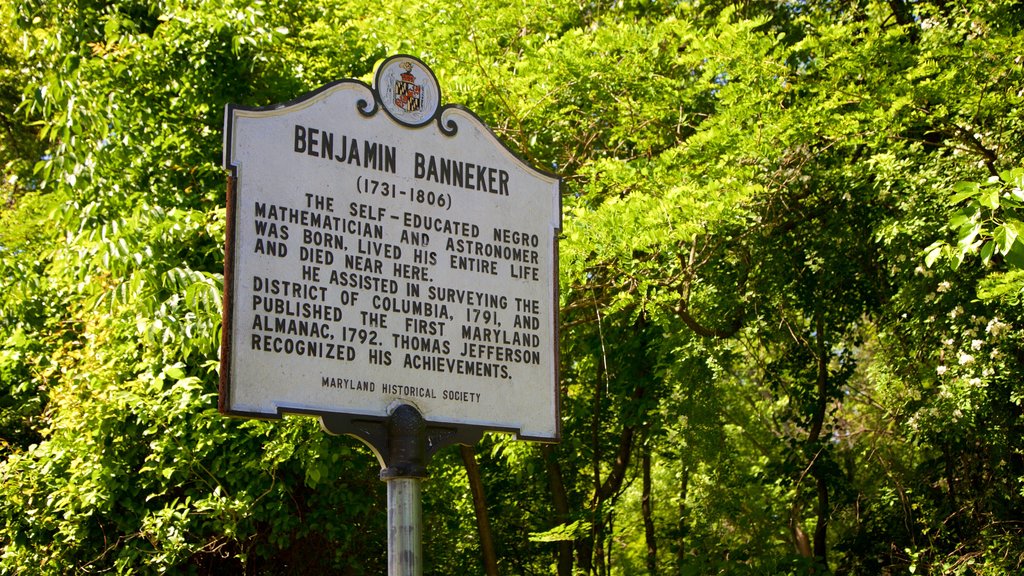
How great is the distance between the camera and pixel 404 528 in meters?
6.07

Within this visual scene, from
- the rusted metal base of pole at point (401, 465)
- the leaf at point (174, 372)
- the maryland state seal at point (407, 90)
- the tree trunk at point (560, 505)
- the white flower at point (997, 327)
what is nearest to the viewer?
the rusted metal base of pole at point (401, 465)

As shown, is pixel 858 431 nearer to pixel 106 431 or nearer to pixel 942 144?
pixel 942 144

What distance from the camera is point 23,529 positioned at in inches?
440

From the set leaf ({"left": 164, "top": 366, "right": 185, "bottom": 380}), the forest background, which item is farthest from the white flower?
leaf ({"left": 164, "top": 366, "right": 185, "bottom": 380})

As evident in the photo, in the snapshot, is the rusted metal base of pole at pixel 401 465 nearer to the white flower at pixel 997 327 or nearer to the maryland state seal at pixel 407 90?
the maryland state seal at pixel 407 90

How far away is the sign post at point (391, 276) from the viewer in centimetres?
590

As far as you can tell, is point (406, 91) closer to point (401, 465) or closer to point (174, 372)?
point (401, 465)

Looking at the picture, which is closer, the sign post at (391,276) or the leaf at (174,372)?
the sign post at (391,276)

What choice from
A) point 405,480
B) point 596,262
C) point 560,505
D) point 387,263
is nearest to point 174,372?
point 596,262

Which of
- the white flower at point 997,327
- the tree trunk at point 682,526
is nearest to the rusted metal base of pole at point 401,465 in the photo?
the white flower at point 997,327

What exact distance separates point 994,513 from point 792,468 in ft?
8.95

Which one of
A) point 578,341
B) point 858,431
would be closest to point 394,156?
point 578,341

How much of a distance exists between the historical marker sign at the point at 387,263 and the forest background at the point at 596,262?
3.23 m

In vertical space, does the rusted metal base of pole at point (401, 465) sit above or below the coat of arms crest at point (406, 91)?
below
